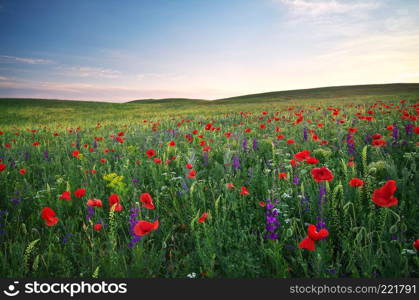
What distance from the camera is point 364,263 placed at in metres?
1.50

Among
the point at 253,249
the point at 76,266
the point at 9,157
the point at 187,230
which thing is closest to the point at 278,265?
the point at 253,249

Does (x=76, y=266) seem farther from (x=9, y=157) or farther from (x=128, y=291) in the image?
(x=9, y=157)

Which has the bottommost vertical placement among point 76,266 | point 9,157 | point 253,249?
point 76,266

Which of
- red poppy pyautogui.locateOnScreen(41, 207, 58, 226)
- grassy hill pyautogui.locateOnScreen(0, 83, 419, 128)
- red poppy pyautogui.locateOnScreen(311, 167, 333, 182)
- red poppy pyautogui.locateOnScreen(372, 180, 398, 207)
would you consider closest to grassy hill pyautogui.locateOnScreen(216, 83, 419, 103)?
grassy hill pyautogui.locateOnScreen(0, 83, 419, 128)

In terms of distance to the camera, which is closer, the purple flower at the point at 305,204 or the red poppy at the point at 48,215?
the red poppy at the point at 48,215

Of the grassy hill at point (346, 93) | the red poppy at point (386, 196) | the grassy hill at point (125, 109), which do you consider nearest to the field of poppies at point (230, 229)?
the red poppy at point (386, 196)

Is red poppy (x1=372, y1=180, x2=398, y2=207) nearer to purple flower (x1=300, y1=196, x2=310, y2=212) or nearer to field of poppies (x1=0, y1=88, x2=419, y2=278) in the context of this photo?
field of poppies (x1=0, y1=88, x2=419, y2=278)

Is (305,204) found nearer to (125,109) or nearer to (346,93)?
(125,109)

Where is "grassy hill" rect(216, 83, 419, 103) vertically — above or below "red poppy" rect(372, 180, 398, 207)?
above

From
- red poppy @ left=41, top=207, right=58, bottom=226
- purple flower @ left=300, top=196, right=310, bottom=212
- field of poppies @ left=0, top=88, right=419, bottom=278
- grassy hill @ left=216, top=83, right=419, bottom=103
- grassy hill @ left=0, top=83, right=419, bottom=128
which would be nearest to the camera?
field of poppies @ left=0, top=88, right=419, bottom=278

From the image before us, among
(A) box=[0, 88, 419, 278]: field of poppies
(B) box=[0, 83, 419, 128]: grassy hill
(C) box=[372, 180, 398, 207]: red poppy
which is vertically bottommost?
(A) box=[0, 88, 419, 278]: field of poppies

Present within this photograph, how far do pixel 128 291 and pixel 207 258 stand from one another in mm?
469

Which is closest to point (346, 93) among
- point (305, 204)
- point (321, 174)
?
point (305, 204)

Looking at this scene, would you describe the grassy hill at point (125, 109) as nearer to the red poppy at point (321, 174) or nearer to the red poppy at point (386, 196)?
the red poppy at point (321, 174)
